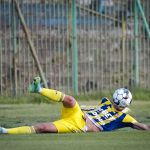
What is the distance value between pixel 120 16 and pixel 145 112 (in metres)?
5.73

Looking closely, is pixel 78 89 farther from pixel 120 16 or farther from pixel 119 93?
pixel 119 93

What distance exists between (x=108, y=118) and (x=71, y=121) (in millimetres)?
589

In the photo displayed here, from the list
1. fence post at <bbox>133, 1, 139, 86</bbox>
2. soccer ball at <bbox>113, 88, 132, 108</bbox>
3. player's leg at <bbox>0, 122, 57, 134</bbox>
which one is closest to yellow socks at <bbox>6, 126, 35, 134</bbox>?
player's leg at <bbox>0, 122, 57, 134</bbox>

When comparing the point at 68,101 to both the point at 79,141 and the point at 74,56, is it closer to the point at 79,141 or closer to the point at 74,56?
the point at 79,141

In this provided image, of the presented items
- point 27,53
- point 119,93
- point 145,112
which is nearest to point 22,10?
point 27,53

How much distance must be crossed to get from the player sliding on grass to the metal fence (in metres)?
8.52

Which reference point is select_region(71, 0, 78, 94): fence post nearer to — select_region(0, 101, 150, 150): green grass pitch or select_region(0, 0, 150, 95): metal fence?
select_region(0, 0, 150, 95): metal fence

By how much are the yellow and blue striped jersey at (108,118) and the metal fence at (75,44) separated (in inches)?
338

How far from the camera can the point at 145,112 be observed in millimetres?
18625

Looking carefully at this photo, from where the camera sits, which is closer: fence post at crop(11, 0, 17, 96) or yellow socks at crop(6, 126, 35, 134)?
yellow socks at crop(6, 126, 35, 134)

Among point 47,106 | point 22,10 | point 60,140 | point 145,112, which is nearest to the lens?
point 60,140

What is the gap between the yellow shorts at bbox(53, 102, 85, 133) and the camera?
13703 millimetres

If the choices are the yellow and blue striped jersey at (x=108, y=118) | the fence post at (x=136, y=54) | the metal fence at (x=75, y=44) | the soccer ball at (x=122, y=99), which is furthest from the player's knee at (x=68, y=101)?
the fence post at (x=136, y=54)

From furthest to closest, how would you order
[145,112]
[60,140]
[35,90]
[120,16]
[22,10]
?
[120,16] < [22,10] < [145,112] < [35,90] < [60,140]
